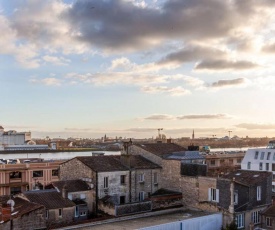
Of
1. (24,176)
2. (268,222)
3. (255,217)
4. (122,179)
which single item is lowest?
(268,222)

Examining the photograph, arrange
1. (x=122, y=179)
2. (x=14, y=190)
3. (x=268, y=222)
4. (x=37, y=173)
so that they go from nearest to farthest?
(x=268, y=222) < (x=122, y=179) < (x=14, y=190) < (x=37, y=173)

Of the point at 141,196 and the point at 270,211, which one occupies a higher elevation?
the point at 141,196

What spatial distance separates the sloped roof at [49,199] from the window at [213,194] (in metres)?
13.0

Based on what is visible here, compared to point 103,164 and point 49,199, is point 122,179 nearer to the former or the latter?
point 103,164

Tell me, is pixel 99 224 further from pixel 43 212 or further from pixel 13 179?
pixel 13 179

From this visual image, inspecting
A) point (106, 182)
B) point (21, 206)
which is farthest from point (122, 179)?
point (21, 206)

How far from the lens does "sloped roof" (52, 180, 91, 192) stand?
3769cm

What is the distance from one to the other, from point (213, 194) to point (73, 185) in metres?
13.4

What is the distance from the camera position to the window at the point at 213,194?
125ft

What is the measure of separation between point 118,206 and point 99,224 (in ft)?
11.2

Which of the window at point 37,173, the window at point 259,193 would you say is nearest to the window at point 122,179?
the window at point 259,193

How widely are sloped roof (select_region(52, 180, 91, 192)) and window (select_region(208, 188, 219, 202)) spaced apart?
11.7 meters

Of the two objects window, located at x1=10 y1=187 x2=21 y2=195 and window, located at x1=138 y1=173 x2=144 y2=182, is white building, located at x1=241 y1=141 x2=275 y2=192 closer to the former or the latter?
window, located at x1=138 y1=173 x2=144 y2=182

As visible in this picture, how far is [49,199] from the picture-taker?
34812mm
